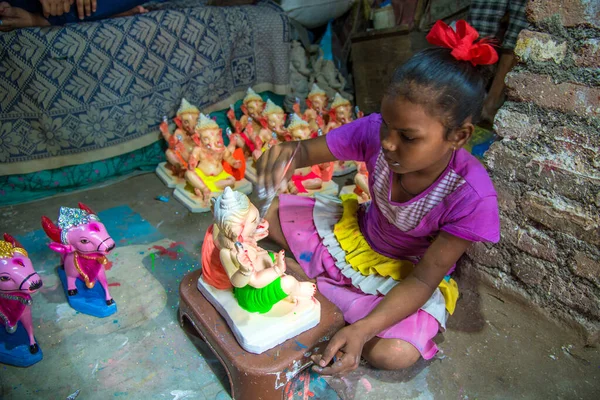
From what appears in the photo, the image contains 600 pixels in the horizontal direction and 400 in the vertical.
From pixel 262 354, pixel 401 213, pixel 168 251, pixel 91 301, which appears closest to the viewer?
pixel 262 354

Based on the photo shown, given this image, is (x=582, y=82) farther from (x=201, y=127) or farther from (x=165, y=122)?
(x=165, y=122)

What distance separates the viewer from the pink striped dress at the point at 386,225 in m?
1.63

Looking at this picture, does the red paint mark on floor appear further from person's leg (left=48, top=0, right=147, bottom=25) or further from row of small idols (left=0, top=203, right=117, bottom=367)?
person's leg (left=48, top=0, right=147, bottom=25)

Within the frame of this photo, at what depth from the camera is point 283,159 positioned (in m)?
1.95

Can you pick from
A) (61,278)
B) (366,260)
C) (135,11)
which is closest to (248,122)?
(135,11)

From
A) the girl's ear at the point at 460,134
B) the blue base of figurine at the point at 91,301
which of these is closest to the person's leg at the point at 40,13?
the blue base of figurine at the point at 91,301

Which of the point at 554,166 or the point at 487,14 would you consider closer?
the point at 554,166

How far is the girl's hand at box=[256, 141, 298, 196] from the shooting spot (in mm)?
1919

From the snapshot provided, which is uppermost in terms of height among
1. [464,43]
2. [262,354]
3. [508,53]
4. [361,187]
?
[464,43]

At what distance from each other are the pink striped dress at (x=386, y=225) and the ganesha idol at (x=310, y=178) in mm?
732

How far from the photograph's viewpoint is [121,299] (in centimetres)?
218

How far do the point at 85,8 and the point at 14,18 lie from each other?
0.46 meters

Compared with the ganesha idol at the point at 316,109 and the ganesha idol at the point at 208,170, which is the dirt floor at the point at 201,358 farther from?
the ganesha idol at the point at 316,109

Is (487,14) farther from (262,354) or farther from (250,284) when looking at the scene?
(262,354)
